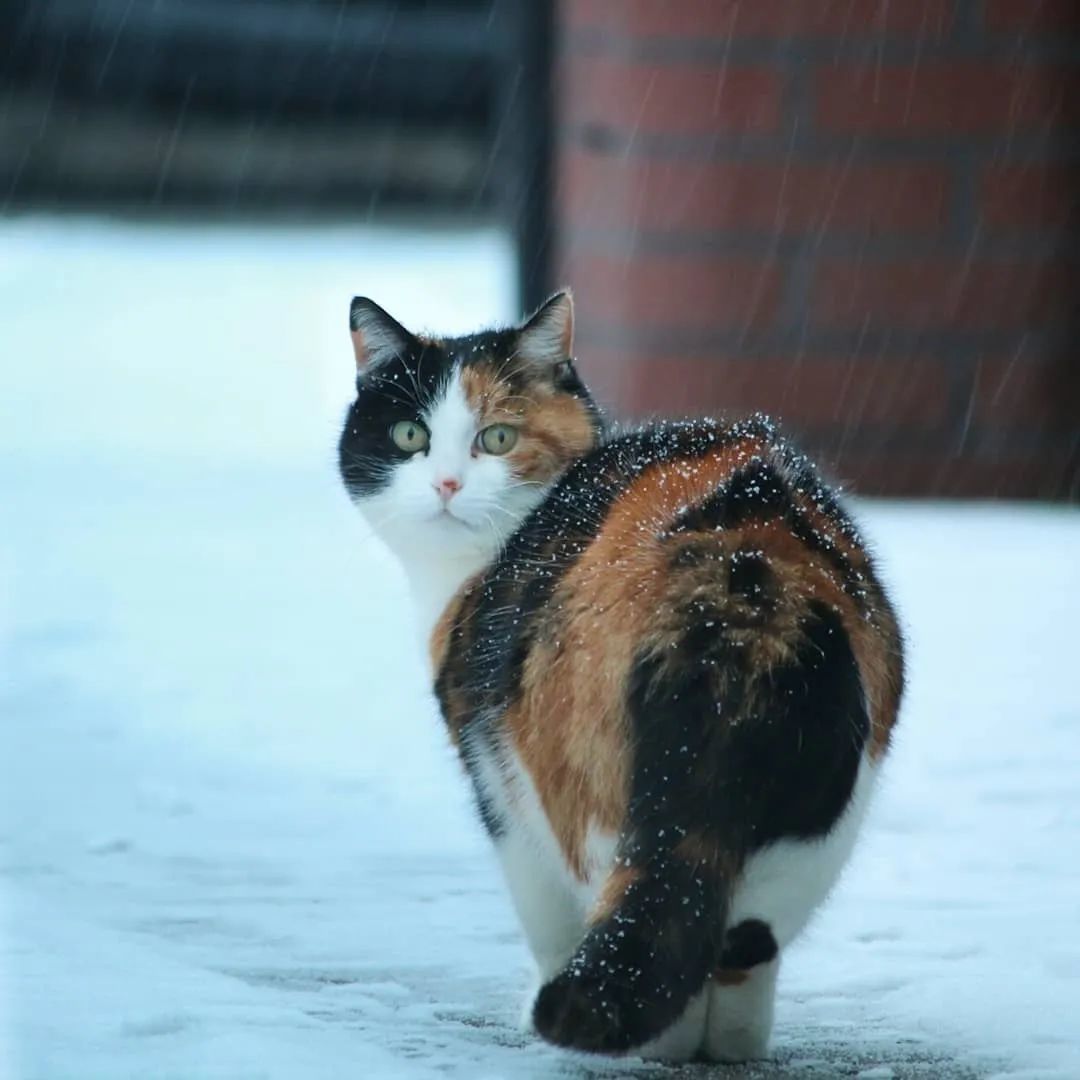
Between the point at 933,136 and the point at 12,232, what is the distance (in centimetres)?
403

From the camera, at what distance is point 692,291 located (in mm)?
3906

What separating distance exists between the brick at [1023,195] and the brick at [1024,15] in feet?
0.94

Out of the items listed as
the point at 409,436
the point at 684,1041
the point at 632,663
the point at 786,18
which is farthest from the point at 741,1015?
the point at 786,18

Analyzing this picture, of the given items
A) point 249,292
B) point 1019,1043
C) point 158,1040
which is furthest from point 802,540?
point 249,292

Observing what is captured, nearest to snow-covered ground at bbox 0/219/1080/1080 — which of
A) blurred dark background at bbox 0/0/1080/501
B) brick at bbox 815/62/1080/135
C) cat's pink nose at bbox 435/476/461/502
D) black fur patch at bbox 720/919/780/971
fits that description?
black fur patch at bbox 720/919/780/971

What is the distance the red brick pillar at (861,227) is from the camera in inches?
150

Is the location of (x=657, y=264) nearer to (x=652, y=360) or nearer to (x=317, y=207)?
(x=652, y=360)

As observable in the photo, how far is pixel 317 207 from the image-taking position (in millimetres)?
7344

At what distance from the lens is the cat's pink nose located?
191 cm

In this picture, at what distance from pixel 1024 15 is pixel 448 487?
7.99ft

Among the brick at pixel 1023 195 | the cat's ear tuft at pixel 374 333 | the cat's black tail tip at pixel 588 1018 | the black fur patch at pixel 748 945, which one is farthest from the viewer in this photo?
the brick at pixel 1023 195

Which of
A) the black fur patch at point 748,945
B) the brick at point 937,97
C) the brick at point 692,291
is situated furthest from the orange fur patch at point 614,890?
the brick at point 937,97

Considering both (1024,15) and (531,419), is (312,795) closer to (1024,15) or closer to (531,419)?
(531,419)

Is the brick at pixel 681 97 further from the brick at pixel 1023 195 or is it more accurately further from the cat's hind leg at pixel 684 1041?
the cat's hind leg at pixel 684 1041
